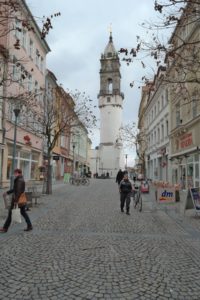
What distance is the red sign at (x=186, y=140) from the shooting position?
2514 centimetres

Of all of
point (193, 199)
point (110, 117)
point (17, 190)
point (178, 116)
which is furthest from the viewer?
point (110, 117)

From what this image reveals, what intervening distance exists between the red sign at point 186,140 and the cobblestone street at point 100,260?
14.5 m

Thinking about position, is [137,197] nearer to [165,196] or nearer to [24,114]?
[165,196]

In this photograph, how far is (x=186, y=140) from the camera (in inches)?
1043

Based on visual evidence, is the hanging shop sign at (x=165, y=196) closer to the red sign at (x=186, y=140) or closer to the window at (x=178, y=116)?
the red sign at (x=186, y=140)

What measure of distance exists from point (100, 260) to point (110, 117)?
3356 inches

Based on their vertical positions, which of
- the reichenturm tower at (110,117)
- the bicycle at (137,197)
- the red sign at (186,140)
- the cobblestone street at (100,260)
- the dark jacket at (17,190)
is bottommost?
the cobblestone street at (100,260)

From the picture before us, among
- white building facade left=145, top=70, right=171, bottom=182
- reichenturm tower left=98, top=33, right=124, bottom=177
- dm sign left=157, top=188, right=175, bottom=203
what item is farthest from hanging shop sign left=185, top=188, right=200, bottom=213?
reichenturm tower left=98, top=33, right=124, bottom=177

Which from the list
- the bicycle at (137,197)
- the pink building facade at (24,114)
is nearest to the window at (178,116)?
the pink building facade at (24,114)

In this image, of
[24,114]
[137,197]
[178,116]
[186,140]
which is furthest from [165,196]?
[178,116]

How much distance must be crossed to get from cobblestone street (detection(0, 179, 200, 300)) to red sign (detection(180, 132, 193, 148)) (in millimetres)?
14474

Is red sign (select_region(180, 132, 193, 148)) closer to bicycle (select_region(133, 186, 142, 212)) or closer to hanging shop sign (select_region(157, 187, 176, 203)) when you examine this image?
hanging shop sign (select_region(157, 187, 176, 203))

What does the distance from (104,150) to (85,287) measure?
86271 mm

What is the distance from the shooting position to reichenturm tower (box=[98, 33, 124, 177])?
90.8 m
